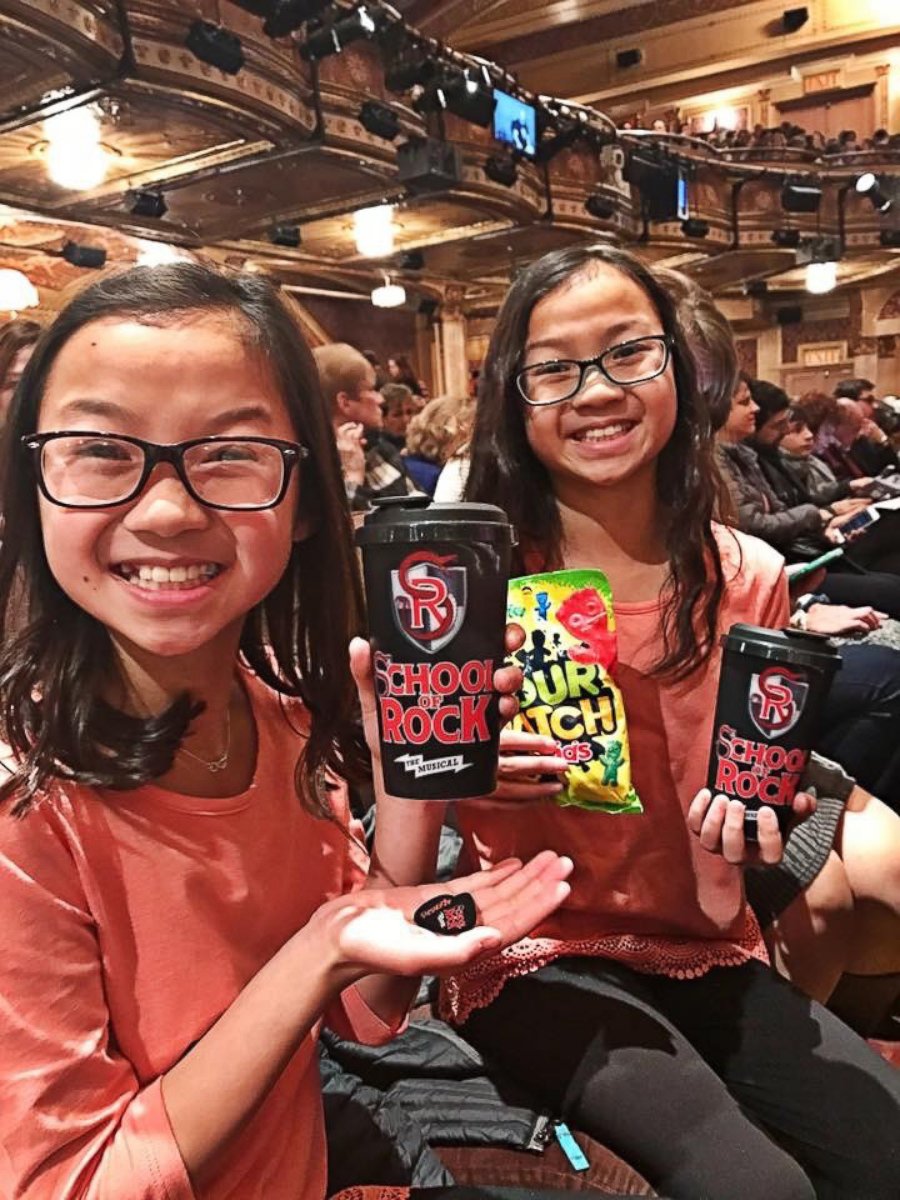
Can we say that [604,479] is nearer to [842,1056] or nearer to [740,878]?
[740,878]

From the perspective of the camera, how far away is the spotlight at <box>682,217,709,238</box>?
1108 centimetres

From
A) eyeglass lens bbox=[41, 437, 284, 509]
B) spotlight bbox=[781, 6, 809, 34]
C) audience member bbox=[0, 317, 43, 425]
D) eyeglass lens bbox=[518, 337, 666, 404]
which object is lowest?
eyeglass lens bbox=[41, 437, 284, 509]

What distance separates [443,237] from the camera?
30.8 feet

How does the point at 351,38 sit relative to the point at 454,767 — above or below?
above

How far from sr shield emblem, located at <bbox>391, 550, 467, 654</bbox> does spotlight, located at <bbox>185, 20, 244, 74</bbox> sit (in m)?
5.28

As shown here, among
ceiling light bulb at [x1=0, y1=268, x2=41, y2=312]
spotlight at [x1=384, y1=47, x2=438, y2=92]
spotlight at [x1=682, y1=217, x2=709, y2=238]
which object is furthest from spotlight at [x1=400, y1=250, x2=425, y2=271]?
ceiling light bulb at [x1=0, y1=268, x2=41, y2=312]

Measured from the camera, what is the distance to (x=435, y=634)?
2.90 ft

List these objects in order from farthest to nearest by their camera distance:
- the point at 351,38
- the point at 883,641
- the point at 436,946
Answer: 1. the point at 351,38
2. the point at 883,641
3. the point at 436,946

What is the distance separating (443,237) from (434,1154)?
9.14m

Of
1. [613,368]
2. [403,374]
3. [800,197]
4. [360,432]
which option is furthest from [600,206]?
[613,368]

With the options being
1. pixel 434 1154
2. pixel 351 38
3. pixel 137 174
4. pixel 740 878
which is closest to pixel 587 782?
pixel 740 878

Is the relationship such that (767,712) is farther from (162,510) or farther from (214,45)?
(214,45)

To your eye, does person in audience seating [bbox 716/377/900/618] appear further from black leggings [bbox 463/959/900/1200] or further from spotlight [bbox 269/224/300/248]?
spotlight [bbox 269/224/300/248]

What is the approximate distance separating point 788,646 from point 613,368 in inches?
18.2
